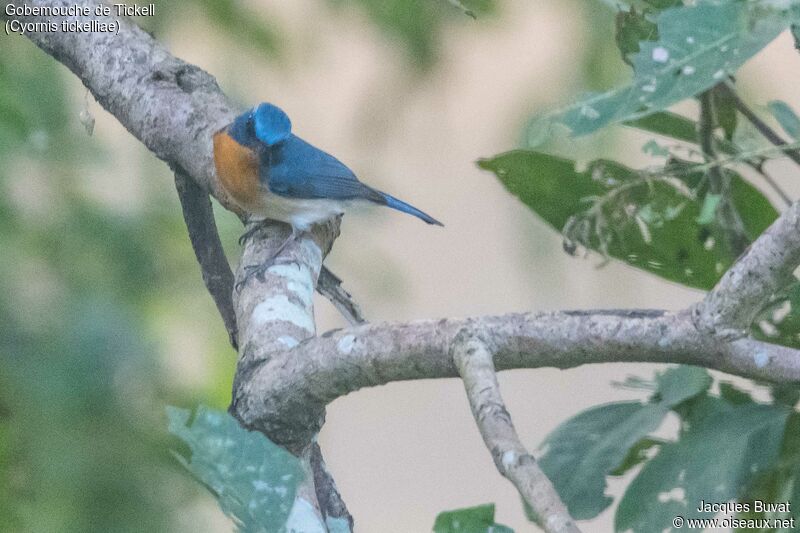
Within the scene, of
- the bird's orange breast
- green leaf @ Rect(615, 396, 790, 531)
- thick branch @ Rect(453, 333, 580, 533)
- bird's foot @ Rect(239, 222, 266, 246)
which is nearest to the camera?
thick branch @ Rect(453, 333, 580, 533)

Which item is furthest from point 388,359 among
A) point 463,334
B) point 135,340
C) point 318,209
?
point 318,209

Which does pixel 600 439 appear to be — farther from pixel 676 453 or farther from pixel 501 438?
pixel 501 438

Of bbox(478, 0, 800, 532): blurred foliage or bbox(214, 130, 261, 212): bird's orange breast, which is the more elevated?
bbox(214, 130, 261, 212): bird's orange breast

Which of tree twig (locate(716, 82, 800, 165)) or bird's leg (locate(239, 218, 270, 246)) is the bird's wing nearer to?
bird's leg (locate(239, 218, 270, 246))

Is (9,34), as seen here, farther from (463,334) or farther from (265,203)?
(463,334)

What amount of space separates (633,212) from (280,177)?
3.01ft

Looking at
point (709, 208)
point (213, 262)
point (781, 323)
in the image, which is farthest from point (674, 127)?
point (213, 262)

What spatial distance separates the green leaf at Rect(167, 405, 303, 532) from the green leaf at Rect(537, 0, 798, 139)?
607mm

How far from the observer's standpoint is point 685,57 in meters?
1.26

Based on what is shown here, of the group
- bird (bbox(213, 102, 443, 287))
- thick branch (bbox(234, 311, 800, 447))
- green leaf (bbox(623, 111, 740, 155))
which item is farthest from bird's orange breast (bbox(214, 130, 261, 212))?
green leaf (bbox(623, 111, 740, 155))

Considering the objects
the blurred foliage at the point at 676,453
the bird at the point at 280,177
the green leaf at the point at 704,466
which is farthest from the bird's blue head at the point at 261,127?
the green leaf at the point at 704,466

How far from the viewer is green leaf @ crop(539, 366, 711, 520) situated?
1.52 m

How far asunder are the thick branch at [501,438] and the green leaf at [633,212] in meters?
0.65

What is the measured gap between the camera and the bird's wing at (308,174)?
2201 mm
